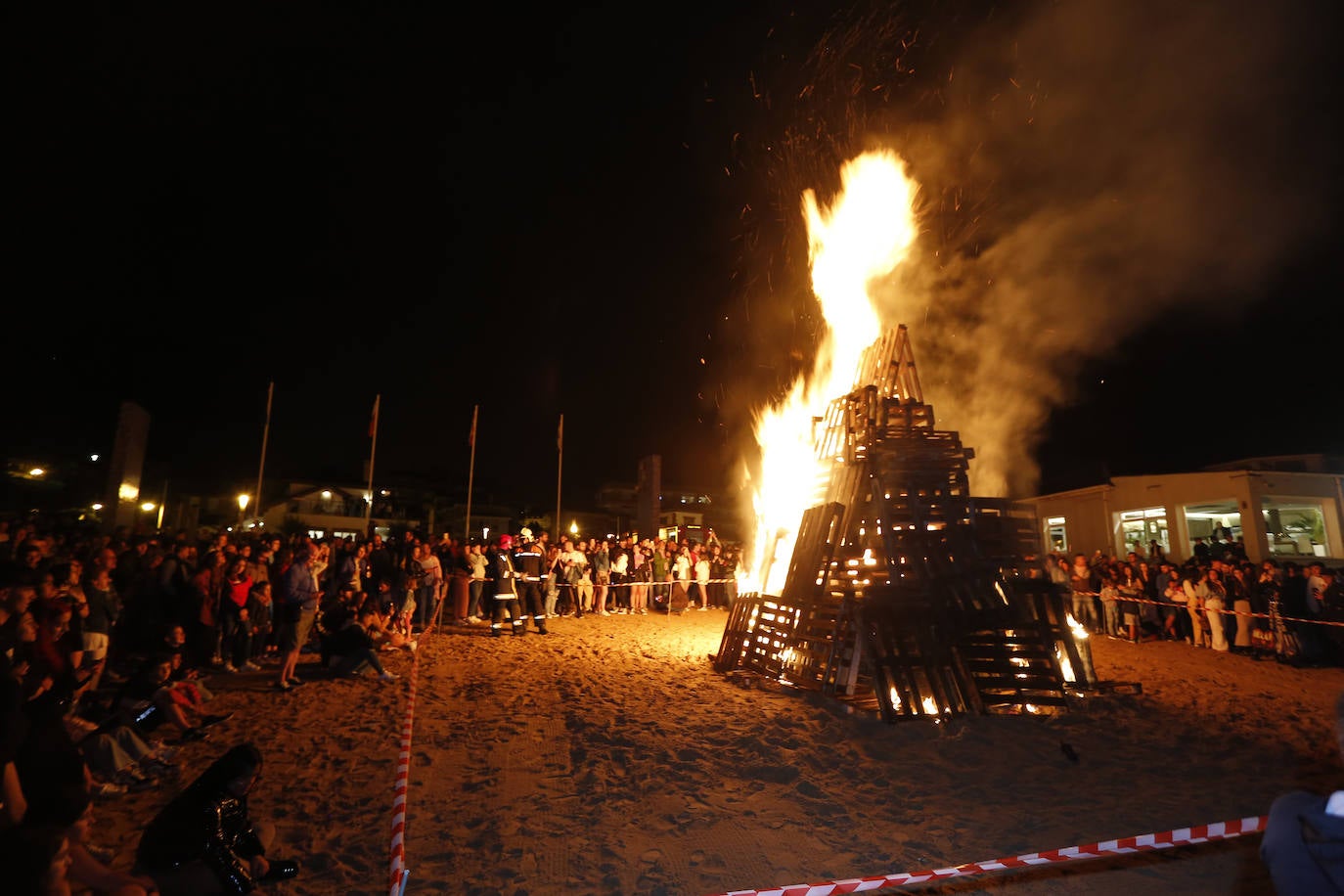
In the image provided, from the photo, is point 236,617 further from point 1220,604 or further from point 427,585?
point 1220,604

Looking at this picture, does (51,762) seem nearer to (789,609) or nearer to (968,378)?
(789,609)

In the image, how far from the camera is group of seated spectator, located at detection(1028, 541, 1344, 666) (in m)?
12.4

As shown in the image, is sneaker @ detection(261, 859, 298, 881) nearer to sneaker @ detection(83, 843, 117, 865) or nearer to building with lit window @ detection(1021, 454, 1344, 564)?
sneaker @ detection(83, 843, 117, 865)

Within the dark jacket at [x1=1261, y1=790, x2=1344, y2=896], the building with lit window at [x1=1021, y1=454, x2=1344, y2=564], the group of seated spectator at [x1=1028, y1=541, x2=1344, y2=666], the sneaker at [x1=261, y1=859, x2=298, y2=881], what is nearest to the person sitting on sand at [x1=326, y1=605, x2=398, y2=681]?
the sneaker at [x1=261, y1=859, x2=298, y2=881]

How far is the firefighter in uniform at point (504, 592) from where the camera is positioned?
14019 mm

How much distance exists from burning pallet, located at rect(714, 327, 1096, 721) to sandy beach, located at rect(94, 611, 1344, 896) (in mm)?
465

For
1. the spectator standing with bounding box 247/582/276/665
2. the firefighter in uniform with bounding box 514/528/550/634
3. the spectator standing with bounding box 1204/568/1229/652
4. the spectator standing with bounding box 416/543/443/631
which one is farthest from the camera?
the firefighter in uniform with bounding box 514/528/550/634

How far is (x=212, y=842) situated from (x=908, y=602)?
26.8 feet

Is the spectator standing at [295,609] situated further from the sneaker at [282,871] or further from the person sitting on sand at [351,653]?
the sneaker at [282,871]

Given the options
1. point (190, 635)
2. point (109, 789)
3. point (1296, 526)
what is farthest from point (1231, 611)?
point (190, 635)

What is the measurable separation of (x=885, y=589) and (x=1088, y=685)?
3317 millimetres

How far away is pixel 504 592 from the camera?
46.4 ft

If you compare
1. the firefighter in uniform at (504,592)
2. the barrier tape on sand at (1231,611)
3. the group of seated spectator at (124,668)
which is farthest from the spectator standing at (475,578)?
the barrier tape on sand at (1231,611)

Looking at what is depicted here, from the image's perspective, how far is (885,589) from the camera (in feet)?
31.3
